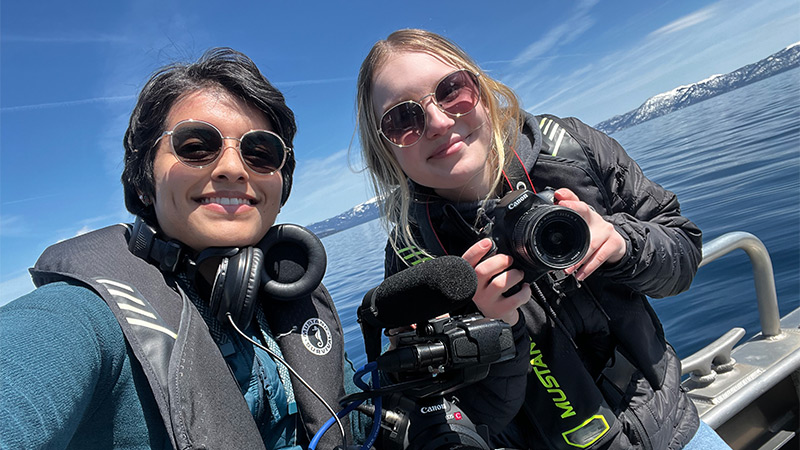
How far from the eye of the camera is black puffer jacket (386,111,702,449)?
6.06ft

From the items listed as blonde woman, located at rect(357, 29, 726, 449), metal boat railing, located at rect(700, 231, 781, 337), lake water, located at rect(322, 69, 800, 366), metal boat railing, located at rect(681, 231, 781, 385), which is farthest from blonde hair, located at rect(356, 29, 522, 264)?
metal boat railing, located at rect(681, 231, 781, 385)

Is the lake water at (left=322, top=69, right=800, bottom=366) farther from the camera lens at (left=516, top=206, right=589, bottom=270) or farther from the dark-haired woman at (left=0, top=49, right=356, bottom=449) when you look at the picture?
the camera lens at (left=516, top=206, right=589, bottom=270)

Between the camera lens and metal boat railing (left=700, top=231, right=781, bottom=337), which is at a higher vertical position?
the camera lens

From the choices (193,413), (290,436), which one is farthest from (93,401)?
(290,436)

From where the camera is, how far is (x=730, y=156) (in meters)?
16.2

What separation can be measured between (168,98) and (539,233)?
5.17 feet

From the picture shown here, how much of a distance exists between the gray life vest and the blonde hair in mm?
797

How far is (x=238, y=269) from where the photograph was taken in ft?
5.32

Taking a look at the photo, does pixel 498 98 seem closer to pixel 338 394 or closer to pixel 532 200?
pixel 532 200

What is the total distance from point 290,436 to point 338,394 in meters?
0.25

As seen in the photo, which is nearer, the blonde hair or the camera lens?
the camera lens

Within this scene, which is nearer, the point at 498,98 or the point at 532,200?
the point at 532,200

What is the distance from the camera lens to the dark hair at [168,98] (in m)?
1.80

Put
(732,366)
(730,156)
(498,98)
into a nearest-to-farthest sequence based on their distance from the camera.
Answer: (498,98), (732,366), (730,156)
